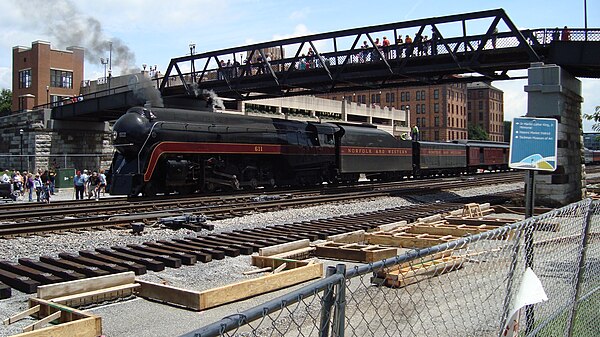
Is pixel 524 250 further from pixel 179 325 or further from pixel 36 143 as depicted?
pixel 36 143

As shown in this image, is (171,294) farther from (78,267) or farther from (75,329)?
(78,267)

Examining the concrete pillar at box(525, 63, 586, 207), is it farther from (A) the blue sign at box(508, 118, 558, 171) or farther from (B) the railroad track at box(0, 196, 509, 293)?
(A) the blue sign at box(508, 118, 558, 171)

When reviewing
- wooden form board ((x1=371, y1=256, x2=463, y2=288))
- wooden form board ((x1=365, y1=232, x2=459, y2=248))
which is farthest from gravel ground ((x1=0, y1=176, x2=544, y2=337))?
wooden form board ((x1=365, y1=232, x2=459, y2=248))

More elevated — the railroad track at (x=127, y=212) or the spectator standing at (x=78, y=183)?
the spectator standing at (x=78, y=183)

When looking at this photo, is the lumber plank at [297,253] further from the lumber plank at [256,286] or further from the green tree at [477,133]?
the green tree at [477,133]

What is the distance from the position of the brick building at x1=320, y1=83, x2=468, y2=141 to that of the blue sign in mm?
108575

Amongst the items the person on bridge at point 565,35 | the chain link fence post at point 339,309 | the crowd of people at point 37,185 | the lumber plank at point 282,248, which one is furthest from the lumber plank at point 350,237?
the crowd of people at point 37,185

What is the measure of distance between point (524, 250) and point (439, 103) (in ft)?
378

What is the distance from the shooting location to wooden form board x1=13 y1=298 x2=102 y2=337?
5052 mm

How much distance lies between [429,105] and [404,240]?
109m

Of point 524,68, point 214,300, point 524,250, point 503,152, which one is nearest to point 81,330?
point 214,300

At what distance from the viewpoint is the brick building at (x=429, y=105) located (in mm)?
114812

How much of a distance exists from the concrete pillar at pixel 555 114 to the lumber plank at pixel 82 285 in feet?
55.5

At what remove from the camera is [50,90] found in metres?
61.1
